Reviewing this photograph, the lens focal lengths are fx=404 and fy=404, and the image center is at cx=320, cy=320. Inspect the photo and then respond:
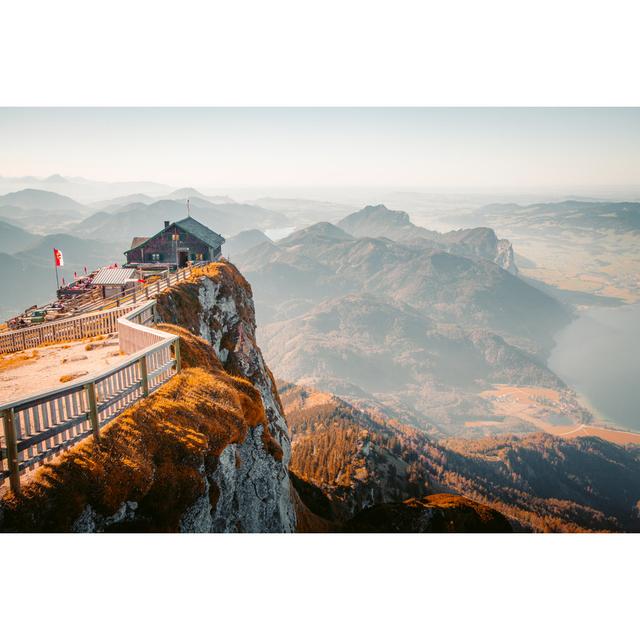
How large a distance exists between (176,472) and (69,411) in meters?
2.37

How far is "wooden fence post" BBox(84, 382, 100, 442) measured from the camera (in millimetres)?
7617

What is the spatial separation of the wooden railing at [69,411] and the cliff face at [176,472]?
237 mm

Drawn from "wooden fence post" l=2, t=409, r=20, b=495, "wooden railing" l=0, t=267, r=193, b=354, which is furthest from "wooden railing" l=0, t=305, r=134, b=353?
"wooden fence post" l=2, t=409, r=20, b=495

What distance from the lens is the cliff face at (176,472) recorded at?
6789 millimetres

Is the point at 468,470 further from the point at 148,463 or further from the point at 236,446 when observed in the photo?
the point at 148,463

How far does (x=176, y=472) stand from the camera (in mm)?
8305

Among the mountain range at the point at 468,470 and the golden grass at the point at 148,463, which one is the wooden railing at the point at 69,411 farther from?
the mountain range at the point at 468,470

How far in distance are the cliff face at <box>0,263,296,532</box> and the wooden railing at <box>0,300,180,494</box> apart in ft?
0.78

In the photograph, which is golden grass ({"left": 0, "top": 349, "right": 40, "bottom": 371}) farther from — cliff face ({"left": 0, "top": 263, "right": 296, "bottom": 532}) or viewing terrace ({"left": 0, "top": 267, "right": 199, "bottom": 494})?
cliff face ({"left": 0, "top": 263, "right": 296, "bottom": 532})

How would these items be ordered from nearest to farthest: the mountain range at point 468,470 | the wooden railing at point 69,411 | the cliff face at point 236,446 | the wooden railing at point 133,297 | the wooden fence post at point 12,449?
the wooden fence post at point 12,449 < the wooden railing at point 69,411 < the cliff face at point 236,446 < the wooden railing at point 133,297 < the mountain range at point 468,470

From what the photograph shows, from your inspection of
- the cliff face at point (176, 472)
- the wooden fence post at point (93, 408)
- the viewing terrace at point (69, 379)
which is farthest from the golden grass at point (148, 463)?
the viewing terrace at point (69, 379)

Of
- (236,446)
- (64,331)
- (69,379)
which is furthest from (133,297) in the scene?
(236,446)
